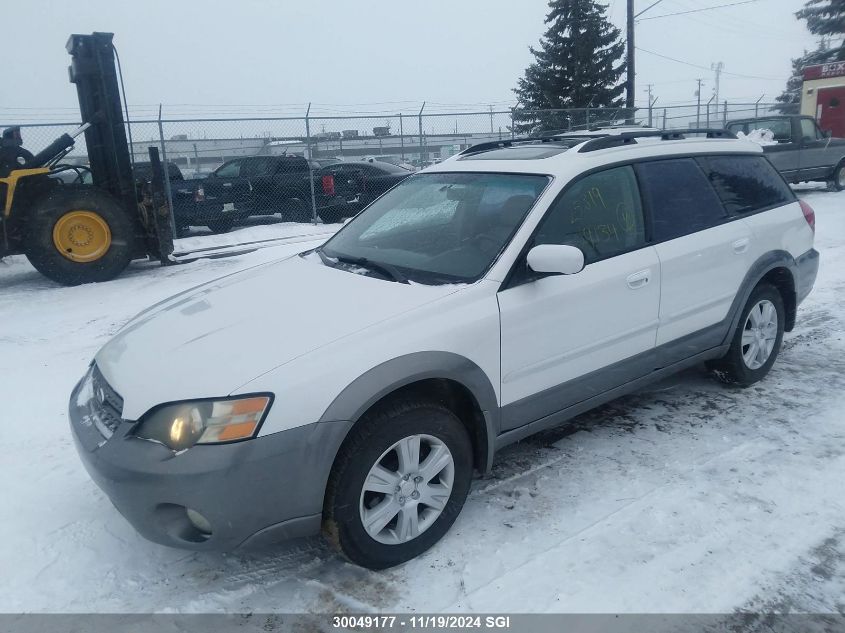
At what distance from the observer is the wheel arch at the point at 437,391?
2594 millimetres

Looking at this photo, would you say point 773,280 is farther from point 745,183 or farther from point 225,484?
point 225,484

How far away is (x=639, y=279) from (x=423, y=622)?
81.3 inches

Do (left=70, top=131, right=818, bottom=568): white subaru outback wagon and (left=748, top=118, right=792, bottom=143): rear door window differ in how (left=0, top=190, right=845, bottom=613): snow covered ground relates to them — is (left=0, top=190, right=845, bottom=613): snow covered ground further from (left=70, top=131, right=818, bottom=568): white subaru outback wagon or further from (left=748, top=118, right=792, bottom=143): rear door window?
(left=748, top=118, right=792, bottom=143): rear door window

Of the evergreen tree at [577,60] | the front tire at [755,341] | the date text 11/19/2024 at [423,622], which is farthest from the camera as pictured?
the evergreen tree at [577,60]

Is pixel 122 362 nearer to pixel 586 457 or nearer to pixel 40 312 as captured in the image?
pixel 586 457

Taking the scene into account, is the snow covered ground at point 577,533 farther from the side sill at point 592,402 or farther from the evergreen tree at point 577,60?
the evergreen tree at point 577,60

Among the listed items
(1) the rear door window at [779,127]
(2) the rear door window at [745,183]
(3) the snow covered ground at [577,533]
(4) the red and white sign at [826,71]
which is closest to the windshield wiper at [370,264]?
(3) the snow covered ground at [577,533]

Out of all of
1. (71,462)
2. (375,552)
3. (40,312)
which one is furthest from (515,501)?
(40,312)

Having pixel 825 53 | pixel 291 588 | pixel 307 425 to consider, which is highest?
pixel 825 53

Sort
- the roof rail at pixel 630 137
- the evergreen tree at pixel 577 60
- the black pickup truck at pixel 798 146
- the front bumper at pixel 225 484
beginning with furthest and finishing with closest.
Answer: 1. the evergreen tree at pixel 577 60
2. the black pickup truck at pixel 798 146
3. the roof rail at pixel 630 137
4. the front bumper at pixel 225 484

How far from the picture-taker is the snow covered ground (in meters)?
2.71

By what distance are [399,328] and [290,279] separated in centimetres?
99

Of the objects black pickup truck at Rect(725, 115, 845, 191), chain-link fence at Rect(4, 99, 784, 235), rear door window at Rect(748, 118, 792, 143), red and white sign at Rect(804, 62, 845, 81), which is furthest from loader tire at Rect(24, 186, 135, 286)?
red and white sign at Rect(804, 62, 845, 81)

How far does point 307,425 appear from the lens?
2.50 meters
